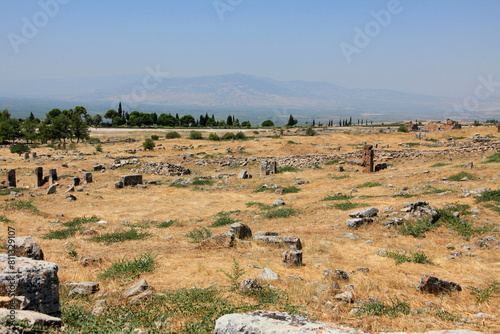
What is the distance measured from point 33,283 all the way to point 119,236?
6.27 m

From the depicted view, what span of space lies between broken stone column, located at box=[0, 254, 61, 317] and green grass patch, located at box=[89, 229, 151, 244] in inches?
222

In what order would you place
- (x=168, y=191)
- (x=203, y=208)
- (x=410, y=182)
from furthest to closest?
(x=168, y=191) < (x=410, y=182) < (x=203, y=208)

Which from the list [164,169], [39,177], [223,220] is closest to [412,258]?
[223,220]

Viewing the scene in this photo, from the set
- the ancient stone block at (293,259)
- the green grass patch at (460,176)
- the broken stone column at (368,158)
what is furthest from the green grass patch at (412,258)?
the broken stone column at (368,158)

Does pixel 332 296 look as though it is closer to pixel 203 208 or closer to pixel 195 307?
pixel 195 307

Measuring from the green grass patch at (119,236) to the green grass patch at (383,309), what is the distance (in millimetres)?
7063

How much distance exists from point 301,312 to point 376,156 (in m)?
24.4

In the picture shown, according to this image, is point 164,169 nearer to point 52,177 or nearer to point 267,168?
point 52,177

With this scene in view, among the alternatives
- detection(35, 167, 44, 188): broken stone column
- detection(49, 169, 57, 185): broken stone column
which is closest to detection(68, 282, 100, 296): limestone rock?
detection(49, 169, 57, 185): broken stone column

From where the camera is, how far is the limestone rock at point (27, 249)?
6445 millimetres

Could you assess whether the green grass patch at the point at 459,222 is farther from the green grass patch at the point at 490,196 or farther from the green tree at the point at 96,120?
the green tree at the point at 96,120

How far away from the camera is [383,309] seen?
5160mm

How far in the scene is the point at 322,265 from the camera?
761cm

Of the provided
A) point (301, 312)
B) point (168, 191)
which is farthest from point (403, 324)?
point (168, 191)
